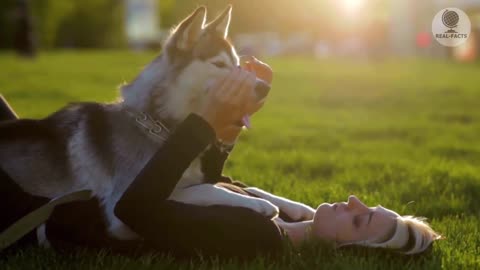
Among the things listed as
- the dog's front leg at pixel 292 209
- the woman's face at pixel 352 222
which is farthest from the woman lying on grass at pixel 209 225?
the dog's front leg at pixel 292 209

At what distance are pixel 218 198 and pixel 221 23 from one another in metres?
1.16

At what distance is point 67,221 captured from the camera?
3.36 metres

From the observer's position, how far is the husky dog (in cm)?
336

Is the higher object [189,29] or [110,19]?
[189,29]

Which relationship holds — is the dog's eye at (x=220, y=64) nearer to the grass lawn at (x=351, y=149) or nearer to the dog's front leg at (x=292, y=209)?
the dog's front leg at (x=292, y=209)

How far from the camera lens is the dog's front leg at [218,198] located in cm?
332

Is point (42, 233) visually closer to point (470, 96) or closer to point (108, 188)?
point (108, 188)

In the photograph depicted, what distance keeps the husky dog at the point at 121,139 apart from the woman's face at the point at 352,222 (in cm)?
33

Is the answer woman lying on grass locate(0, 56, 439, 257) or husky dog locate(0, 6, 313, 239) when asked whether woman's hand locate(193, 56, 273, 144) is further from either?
husky dog locate(0, 6, 313, 239)

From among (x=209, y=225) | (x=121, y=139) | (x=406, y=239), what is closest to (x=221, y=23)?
(x=121, y=139)

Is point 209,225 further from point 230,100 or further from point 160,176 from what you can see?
point 230,100

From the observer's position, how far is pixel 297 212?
394 cm

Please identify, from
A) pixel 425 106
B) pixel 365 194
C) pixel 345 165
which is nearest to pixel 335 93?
pixel 425 106

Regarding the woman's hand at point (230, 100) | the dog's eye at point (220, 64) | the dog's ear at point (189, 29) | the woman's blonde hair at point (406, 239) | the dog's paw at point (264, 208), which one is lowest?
the woman's blonde hair at point (406, 239)
